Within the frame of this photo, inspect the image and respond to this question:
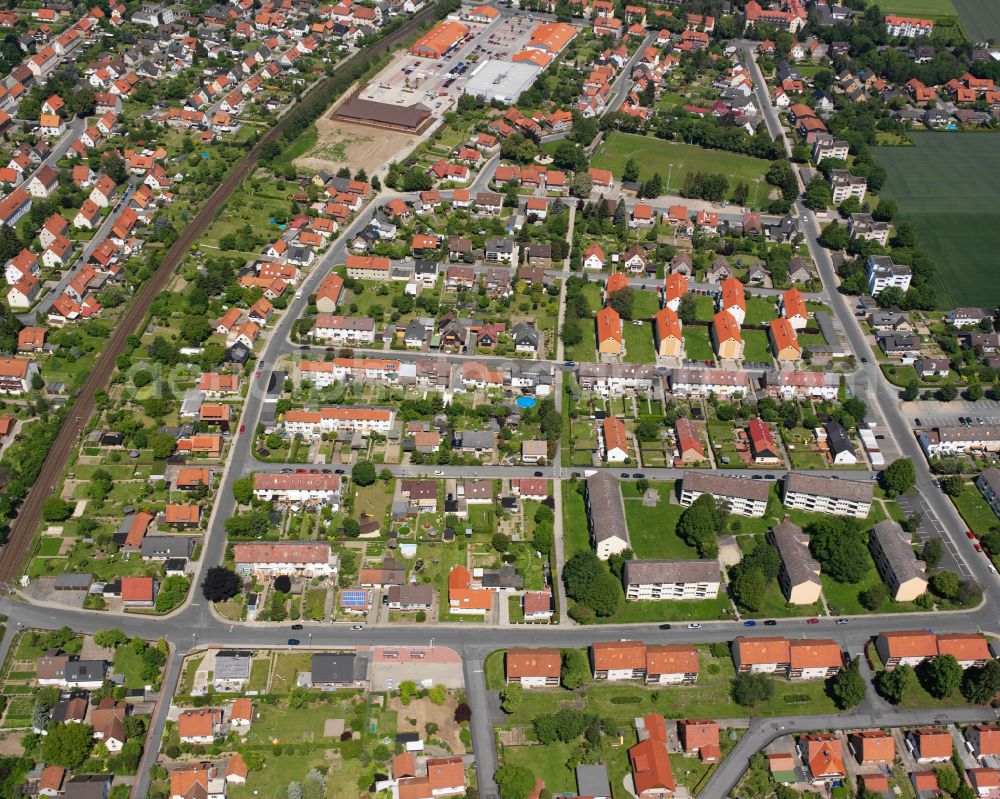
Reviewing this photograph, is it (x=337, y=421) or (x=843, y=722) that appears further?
(x=337, y=421)

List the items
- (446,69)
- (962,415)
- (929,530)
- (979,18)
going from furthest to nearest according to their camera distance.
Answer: (979,18), (446,69), (962,415), (929,530)

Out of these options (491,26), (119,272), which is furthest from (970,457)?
(491,26)

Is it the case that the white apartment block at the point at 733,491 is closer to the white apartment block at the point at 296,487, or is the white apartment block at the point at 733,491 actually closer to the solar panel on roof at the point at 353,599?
the solar panel on roof at the point at 353,599

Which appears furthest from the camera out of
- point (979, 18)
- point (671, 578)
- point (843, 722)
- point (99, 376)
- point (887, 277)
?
point (979, 18)

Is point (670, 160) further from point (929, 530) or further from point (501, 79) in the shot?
point (929, 530)

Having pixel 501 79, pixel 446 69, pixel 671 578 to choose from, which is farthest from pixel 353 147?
pixel 671 578
